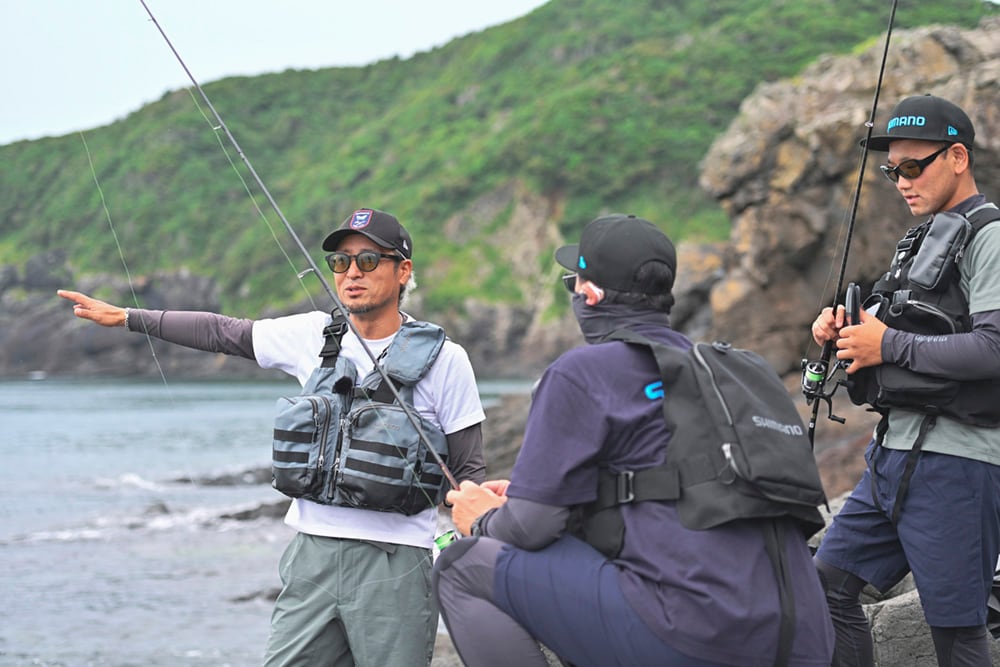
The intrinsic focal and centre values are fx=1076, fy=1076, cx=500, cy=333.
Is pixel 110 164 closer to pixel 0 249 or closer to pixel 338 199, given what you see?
pixel 0 249

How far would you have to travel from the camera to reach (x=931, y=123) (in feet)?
12.7

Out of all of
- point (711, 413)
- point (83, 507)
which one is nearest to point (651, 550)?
point (711, 413)

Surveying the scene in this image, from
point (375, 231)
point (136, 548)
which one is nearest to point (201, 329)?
point (375, 231)

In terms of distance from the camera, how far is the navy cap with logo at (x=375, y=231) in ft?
13.5

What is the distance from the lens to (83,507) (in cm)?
2812

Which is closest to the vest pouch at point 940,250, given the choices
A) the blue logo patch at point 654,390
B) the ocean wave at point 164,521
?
the blue logo patch at point 654,390

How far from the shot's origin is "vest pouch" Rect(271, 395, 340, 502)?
149 inches

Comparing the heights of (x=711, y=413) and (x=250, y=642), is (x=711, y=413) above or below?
above

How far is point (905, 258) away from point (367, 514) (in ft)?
7.11

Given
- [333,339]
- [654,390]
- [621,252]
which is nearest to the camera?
[654,390]

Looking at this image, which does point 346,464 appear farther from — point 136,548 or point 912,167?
point 136,548

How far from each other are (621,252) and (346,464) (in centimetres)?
131

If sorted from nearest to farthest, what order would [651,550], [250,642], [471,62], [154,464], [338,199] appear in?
1. [651,550]
2. [250,642]
3. [154,464]
4. [338,199]
5. [471,62]

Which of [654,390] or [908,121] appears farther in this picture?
[908,121]
